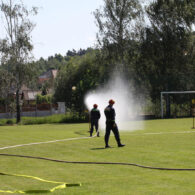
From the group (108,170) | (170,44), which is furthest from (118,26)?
(108,170)

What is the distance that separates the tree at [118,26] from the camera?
2105 inches

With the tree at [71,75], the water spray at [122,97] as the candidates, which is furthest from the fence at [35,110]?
the water spray at [122,97]

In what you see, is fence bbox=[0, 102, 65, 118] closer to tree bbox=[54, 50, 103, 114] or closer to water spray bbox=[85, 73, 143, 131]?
tree bbox=[54, 50, 103, 114]

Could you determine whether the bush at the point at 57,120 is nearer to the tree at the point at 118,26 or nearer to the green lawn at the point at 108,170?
the tree at the point at 118,26

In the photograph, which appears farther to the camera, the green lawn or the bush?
the bush

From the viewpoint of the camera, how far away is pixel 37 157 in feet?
51.5

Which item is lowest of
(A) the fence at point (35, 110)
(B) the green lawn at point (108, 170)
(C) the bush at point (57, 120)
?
(B) the green lawn at point (108, 170)

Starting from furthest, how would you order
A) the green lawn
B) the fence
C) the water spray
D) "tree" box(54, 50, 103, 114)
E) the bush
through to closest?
"tree" box(54, 50, 103, 114) < the fence < the water spray < the bush < the green lawn

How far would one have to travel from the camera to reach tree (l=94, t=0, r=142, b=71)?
53.5 m

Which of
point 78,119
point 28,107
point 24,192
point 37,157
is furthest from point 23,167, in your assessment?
point 28,107

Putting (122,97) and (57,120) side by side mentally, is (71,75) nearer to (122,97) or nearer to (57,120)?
(122,97)

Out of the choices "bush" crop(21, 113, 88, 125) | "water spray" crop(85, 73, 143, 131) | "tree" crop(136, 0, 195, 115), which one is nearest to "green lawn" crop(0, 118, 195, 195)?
"bush" crop(21, 113, 88, 125)

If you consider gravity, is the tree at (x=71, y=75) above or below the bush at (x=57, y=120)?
above

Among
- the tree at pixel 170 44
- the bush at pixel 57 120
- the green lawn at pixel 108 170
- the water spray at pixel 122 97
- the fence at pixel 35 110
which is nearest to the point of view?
the green lawn at pixel 108 170
